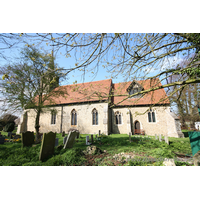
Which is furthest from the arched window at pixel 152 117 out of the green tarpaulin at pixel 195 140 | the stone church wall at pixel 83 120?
the green tarpaulin at pixel 195 140

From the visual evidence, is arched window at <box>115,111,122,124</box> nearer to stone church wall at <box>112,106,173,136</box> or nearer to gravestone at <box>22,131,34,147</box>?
stone church wall at <box>112,106,173,136</box>

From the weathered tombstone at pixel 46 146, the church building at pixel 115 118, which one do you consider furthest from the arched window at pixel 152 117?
the weathered tombstone at pixel 46 146

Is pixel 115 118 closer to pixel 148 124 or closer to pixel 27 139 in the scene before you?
pixel 148 124

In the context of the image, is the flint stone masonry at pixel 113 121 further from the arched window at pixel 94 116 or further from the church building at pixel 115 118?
the arched window at pixel 94 116

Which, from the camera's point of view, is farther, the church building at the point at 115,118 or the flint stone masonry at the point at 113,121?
the church building at the point at 115,118

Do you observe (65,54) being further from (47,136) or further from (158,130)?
(158,130)

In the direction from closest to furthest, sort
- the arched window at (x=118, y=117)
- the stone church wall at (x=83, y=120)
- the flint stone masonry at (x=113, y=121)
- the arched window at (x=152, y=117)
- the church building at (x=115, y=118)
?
the flint stone masonry at (x=113, y=121)
the church building at (x=115, y=118)
the arched window at (x=152, y=117)
the stone church wall at (x=83, y=120)
the arched window at (x=118, y=117)

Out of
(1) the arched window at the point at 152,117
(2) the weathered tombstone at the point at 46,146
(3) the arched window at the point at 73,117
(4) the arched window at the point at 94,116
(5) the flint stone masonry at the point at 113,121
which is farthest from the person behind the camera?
(3) the arched window at the point at 73,117

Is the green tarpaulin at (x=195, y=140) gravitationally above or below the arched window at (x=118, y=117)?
below

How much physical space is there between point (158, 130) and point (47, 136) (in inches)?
501

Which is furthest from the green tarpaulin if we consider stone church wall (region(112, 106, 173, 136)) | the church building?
stone church wall (region(112, 106, 173, 136))

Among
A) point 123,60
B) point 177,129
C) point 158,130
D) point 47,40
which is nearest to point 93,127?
point 158,130

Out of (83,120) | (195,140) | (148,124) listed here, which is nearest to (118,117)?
(148,124)

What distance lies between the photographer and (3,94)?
7.47 m
